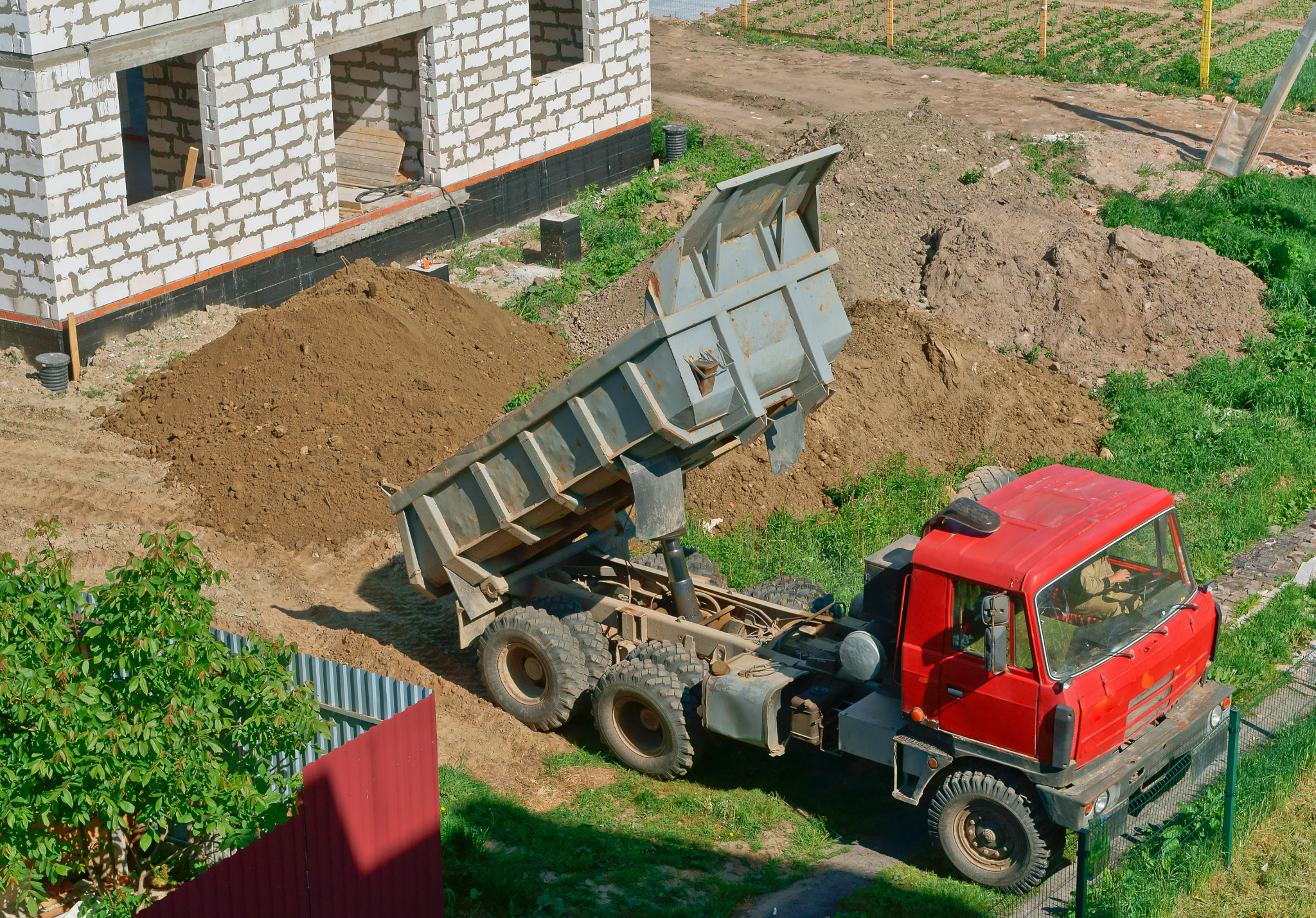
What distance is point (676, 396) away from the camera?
909cm

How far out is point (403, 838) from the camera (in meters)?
8.13

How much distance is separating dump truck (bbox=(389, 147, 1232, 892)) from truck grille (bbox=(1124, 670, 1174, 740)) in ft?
0.07

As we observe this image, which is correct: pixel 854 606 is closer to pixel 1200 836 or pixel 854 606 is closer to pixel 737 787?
pixel 737 787

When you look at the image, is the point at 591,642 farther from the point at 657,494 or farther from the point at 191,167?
the point at 191,167

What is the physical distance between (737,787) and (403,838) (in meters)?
2.79

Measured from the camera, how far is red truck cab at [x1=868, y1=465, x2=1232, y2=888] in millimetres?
8219

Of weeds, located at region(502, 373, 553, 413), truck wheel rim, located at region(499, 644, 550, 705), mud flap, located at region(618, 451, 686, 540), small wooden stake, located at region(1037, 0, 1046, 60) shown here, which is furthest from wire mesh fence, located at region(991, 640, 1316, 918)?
small wooden stake, located at region(1037, 0, 1046, 60)

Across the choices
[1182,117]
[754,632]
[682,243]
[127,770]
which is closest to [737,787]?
[754,632]

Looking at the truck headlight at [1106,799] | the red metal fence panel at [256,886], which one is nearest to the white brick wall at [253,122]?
the red metal fence panel at [256,886]

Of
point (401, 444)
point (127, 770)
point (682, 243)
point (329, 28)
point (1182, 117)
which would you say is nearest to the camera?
point (127, 770)

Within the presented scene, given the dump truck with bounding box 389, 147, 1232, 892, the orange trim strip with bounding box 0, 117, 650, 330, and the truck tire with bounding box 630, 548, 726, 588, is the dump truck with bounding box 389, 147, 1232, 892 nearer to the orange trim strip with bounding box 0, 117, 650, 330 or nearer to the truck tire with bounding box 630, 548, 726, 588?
the truck tire with bounding box 630, 548, 726, 588

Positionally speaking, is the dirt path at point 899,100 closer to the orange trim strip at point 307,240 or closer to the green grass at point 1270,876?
the orange trim strip at point 307,240

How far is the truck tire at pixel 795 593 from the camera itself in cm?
1096

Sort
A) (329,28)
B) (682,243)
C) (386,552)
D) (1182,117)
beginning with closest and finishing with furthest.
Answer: (682,243) → (386,552) → (329,28) → (1182,117)
